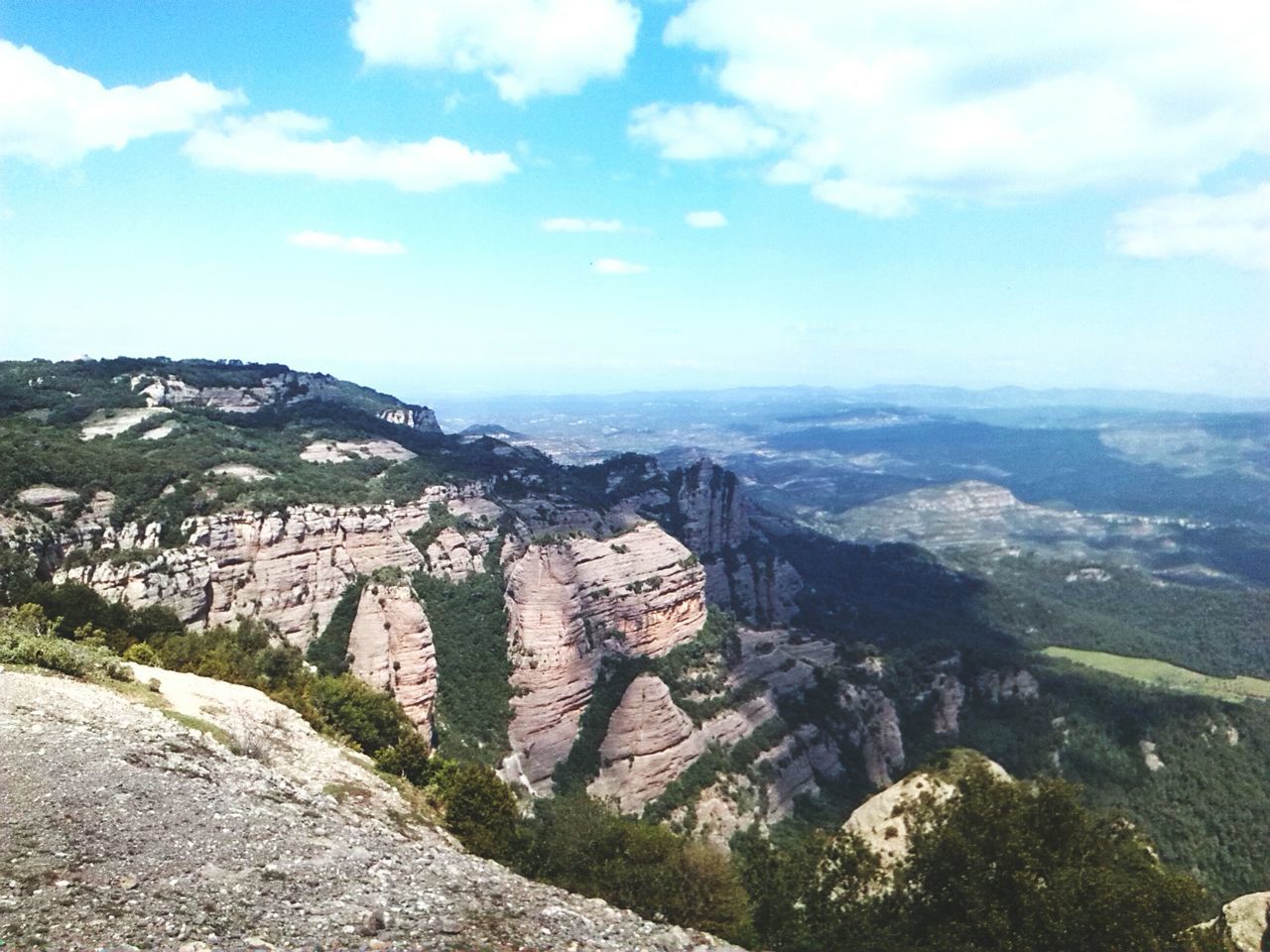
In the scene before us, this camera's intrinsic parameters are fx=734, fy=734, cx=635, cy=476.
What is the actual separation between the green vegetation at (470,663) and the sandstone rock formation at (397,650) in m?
3.27

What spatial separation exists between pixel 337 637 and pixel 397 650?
14.5ft

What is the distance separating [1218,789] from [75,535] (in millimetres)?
86801

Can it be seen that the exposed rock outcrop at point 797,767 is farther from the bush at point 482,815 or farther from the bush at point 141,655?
the bush at point 141,655

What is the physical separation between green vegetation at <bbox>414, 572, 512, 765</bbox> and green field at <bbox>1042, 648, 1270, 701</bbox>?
75701 mm

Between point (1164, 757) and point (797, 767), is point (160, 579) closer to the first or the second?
point (797, 767)

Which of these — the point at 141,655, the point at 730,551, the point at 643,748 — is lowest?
the point at 643,748

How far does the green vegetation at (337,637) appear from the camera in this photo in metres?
49.5

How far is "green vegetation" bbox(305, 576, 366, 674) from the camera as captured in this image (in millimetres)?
49531

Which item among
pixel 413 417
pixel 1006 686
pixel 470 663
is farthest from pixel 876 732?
pixel 413 417

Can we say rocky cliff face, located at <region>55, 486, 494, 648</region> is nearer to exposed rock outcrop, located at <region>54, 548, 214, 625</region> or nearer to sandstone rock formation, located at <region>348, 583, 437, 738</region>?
exposed rock outcrop, located at <region>54, 548, 214, 625</region>

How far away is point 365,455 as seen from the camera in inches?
3155

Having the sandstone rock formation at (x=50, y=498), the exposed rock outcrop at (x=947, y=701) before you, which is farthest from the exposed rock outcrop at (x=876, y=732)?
the sandstone rock formation at (x=50, y=498)

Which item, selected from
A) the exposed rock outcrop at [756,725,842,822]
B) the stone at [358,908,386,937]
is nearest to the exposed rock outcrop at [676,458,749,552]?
the exposed rock outcrop at [756,725,842,822]

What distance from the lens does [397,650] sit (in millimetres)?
51281
